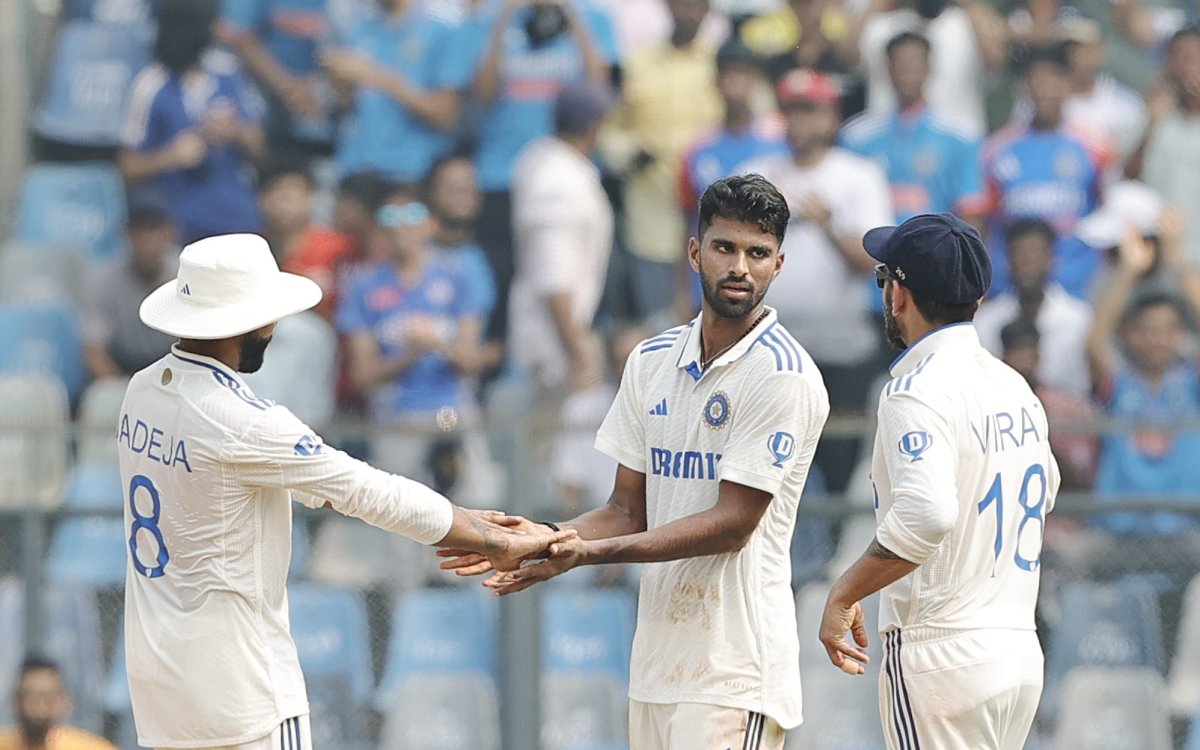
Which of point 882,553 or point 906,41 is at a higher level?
point 906,41

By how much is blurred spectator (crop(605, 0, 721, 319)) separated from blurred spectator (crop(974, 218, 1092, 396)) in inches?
76.6

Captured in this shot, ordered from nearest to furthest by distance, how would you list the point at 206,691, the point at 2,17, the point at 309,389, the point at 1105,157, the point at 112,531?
1. the point at 206,691
2. the point at 112,531
3. the point at 309,389
4. the point at 1105,157
5. the point at 2,17

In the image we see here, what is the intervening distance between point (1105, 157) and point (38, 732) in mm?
6977

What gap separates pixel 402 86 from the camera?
11602 mm

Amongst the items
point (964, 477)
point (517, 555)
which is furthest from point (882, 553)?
point (517, 555)

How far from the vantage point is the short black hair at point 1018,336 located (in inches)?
392

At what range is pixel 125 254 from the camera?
1139 cm

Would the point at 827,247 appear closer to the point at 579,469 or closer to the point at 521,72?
the point at 579,469

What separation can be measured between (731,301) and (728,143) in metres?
5.80

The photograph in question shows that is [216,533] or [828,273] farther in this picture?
[828,273]

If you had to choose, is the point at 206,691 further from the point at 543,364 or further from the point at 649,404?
the point at 543,364

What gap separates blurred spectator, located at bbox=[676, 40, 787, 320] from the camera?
11.0m

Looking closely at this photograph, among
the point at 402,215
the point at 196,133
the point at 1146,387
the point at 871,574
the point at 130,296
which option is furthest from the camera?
the point at 196,133

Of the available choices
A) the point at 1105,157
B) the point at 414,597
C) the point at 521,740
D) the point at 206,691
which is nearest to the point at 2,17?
the point at 414,597
